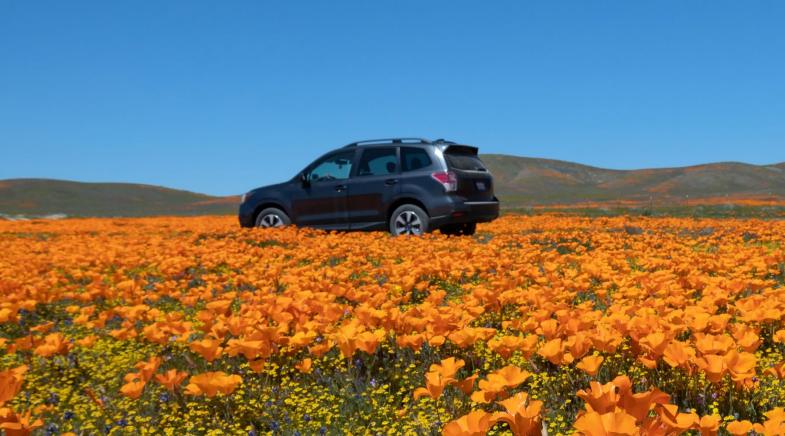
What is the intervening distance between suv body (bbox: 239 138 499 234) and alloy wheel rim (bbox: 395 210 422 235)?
0.02m

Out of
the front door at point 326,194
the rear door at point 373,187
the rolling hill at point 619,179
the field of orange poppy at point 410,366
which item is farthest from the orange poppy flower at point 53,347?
the rolling hill at point 619,179

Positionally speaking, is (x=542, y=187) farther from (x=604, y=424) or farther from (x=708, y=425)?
(x=604, y=424)

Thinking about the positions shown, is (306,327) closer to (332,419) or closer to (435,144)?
(332,419)

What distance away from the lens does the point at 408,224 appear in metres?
12.7

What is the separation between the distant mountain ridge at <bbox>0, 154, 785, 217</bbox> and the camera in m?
81.2

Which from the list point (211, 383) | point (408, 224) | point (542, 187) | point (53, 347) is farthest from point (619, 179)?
point (211, 383)

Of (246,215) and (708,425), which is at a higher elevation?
(246,215)

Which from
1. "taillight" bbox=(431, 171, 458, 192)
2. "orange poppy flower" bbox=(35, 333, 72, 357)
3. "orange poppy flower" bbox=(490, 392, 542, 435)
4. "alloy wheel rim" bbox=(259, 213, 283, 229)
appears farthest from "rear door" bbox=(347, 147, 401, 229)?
"orange poppy flower" bbox=(490, 392, 542, 435)

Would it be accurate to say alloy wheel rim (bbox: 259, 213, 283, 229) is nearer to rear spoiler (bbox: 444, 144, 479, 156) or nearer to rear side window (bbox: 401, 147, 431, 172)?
rear side window (bbox: 401, 147, 431, 172)

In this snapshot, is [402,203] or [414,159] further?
[402,203]

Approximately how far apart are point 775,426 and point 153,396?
280 cm

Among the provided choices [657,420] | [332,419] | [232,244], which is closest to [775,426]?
[657,420]

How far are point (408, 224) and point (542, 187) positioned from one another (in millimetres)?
102806

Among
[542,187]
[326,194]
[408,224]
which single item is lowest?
[408,224]
